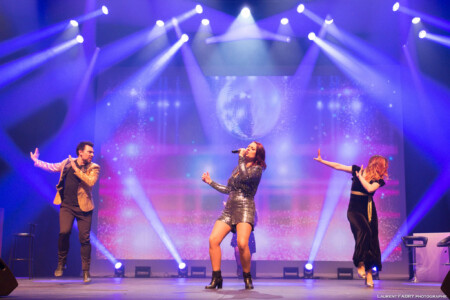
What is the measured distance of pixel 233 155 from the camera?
9625mm

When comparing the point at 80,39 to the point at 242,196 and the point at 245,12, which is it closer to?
the point at 245,12

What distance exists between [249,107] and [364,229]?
464 cm

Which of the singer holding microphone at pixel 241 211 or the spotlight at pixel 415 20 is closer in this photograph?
the singer holding microphone at pixel 241 211

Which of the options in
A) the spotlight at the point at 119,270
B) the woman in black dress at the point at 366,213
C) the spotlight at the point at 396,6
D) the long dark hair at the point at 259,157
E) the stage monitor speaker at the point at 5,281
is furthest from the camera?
the spotlight at the point at 119,270

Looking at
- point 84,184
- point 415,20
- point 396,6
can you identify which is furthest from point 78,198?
point 415,20

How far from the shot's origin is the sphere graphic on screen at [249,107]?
31.6 feet

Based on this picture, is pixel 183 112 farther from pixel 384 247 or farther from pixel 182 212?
pixel 384 247

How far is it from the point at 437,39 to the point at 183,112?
17.2ft

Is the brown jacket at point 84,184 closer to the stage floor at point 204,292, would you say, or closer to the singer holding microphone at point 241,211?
the stage floor at point 204,292

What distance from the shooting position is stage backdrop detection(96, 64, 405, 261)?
364 inches

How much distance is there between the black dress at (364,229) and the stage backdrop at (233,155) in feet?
11.6

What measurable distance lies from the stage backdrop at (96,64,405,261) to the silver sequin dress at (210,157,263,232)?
4.50 metres

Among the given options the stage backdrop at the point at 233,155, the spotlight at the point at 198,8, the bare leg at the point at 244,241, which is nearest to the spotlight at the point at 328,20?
the stage backdrop at the point at 233,155

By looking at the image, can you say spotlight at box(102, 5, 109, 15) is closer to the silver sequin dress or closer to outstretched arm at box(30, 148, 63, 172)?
outstretched arm at box(30, 148, 63, 172)
